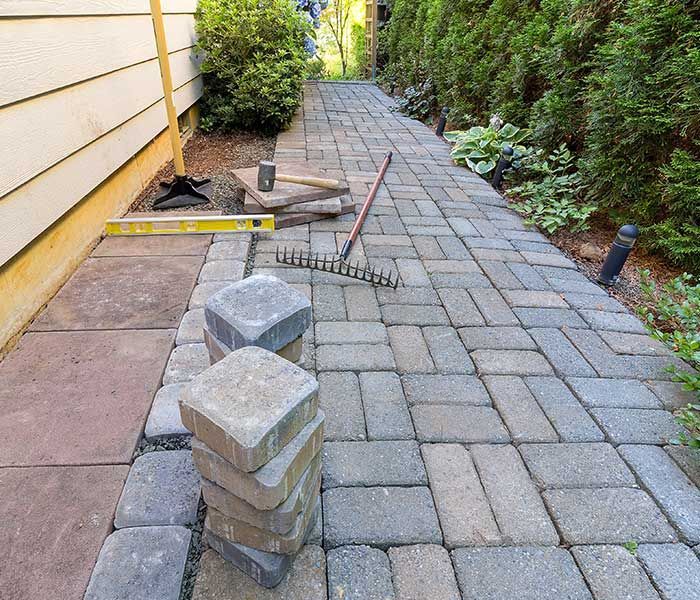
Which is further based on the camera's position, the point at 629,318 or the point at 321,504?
the point at 629,318

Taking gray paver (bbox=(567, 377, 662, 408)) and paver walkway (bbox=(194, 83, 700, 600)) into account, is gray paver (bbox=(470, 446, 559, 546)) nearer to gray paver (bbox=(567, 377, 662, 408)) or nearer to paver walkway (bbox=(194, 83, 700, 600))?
paver walkway (bbox=(194, 83, 700, 600))

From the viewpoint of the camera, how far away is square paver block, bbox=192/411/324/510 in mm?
809

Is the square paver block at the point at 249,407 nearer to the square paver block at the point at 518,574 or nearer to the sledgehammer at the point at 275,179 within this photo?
the square paver block at the point at 518,574

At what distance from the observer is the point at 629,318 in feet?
6.92

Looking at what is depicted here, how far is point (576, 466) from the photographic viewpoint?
134cm

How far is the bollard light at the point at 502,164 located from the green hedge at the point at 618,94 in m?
0.31

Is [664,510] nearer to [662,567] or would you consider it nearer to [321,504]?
[662,567]

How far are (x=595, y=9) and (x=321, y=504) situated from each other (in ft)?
12.0

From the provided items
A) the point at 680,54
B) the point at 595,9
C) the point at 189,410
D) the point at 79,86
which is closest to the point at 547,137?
the point at 595,9

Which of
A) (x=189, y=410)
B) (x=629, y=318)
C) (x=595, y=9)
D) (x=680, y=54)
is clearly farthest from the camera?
(x=595, y=9)

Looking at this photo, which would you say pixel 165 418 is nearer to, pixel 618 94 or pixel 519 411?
pixel 519 411

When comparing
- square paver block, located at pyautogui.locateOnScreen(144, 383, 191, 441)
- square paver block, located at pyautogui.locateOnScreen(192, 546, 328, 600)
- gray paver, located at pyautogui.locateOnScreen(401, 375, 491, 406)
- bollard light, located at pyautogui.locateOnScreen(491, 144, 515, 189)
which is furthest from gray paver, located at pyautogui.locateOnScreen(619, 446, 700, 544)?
bollard light, located at pyautogui.locateOnScreen(491, 144, 515, 189)

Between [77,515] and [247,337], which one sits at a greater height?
[247,337]

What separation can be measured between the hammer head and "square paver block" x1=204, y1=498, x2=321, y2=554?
2.08 meters
